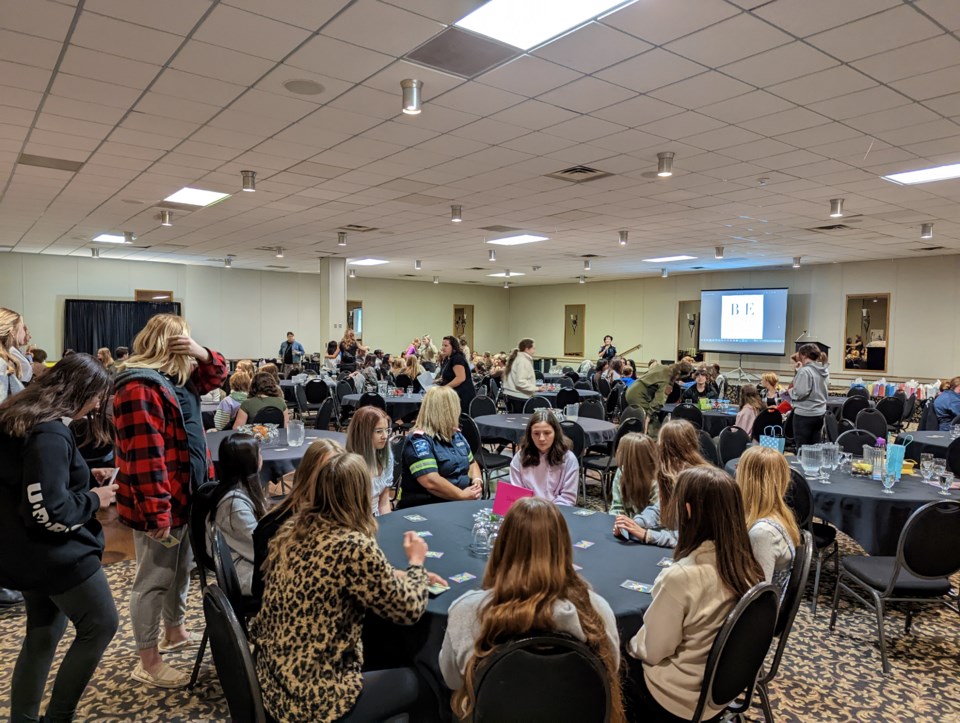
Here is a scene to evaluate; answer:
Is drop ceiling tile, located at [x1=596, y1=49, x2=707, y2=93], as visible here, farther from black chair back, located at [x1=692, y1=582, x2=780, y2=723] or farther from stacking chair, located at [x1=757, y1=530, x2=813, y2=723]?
black chair back, located at [x1=692, y1=582, x2=780, y2=723]

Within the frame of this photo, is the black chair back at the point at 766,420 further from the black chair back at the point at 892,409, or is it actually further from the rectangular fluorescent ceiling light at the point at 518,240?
the rectangular fluorescent ceiling light at the point at 518,240

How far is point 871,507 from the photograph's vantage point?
3.66 m

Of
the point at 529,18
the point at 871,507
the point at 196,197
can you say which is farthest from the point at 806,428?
the point at 196,197

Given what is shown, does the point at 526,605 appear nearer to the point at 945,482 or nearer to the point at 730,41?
the point at 730,41

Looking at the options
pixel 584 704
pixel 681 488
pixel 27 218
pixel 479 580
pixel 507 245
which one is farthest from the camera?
pixel 507 245

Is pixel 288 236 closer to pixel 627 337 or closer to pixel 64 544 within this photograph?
pixel 64 544

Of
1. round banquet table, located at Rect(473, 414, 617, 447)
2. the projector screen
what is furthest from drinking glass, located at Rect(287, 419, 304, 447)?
the projector screen

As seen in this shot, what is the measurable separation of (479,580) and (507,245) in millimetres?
10068

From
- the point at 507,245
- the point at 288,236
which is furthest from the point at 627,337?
the point at 288,236

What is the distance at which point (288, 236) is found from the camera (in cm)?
1103

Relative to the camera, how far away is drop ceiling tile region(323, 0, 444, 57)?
3.16 meters

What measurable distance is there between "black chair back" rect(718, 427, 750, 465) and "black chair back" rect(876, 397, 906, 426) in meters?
5.08

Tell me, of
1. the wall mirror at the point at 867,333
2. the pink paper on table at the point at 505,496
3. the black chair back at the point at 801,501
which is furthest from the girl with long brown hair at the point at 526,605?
the wall mirror at the point at 867,333

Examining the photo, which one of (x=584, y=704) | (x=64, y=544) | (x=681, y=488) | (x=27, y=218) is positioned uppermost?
(x=27, y=218)
